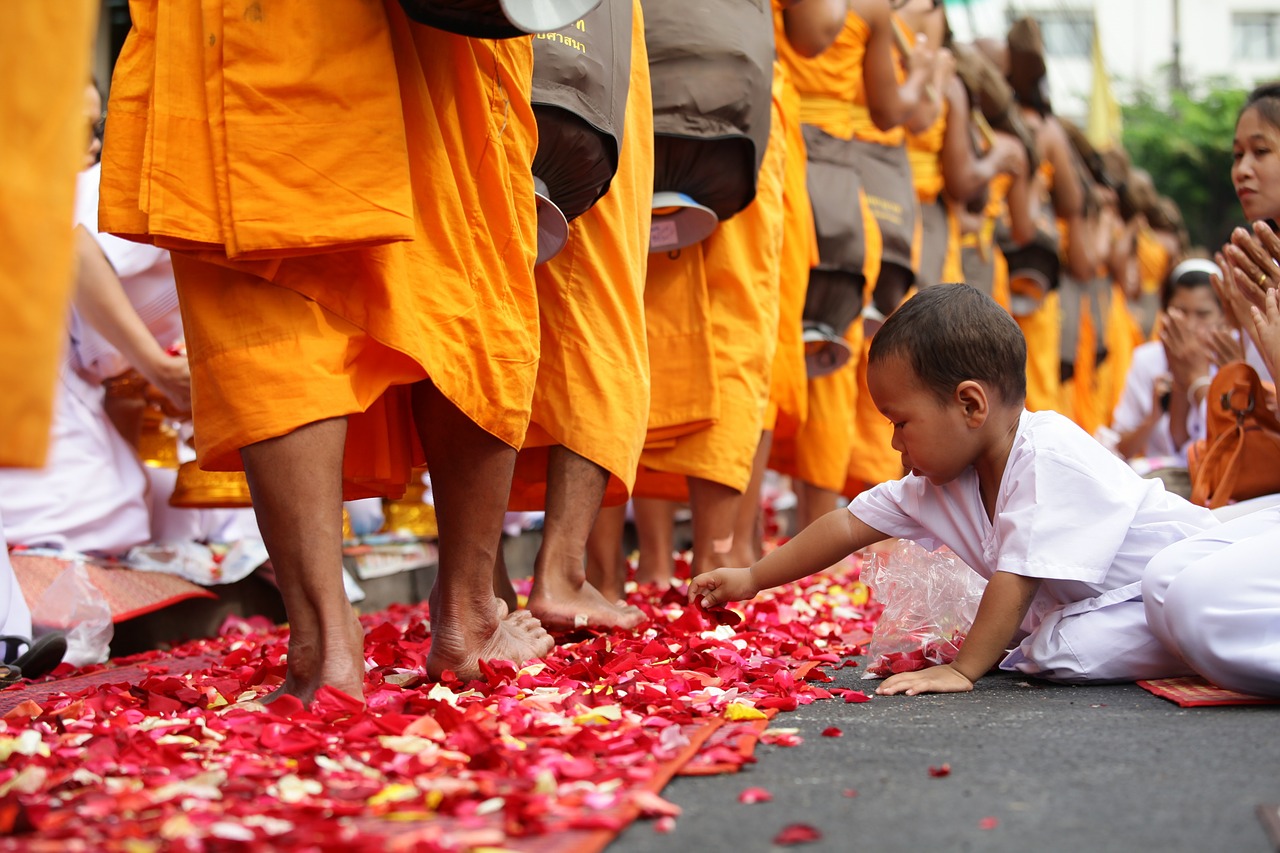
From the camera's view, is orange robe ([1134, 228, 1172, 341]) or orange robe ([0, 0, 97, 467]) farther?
orange robe ([1134, 228, 1172, 341])

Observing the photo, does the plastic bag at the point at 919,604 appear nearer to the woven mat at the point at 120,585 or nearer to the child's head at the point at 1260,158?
the child's head at the point at 1260,158

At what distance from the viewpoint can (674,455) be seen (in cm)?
410

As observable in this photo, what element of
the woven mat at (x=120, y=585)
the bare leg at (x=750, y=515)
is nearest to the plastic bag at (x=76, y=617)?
the woven mat at (x=120, y=585)

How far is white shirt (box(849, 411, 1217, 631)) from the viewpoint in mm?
2549

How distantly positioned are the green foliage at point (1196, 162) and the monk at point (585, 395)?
2466 cm

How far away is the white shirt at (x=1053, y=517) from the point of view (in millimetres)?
→ 2549

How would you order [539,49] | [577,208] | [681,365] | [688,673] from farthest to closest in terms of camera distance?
[681,365]
[577,208]
[539,49]
[688,673]

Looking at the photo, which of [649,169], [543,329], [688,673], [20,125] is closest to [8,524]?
[543,329]

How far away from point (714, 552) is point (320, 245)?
223 cm

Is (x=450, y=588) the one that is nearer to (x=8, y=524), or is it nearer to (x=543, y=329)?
(x=543, y=329)

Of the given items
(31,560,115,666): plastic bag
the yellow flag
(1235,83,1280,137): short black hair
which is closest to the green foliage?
the yellow flag

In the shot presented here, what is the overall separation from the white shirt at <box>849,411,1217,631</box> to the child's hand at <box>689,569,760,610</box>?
0.26 m

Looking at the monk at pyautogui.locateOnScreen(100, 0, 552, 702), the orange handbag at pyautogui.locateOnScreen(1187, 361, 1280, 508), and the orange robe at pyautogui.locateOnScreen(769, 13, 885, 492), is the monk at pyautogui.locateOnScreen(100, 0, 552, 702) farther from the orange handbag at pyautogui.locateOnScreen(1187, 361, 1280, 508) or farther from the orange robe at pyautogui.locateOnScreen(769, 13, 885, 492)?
the orange robe at pyautogui.locateOnScreen(769, 13, 885, 492)

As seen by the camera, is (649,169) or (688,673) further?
(649,169)
